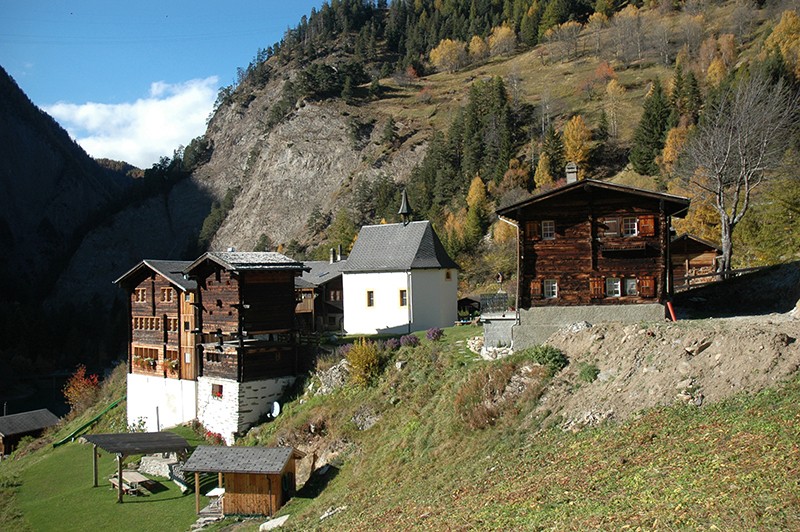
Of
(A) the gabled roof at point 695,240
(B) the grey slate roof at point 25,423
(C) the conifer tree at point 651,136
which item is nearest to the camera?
(A) the gabled roof at point 695,240

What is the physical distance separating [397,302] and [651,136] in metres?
50.3

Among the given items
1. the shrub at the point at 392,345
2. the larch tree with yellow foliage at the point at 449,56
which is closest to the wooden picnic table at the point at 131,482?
the shrub at the point at 392,345

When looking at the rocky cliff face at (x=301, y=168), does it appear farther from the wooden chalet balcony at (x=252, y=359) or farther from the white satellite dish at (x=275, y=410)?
the white satellite dish at (x=275, y=410)

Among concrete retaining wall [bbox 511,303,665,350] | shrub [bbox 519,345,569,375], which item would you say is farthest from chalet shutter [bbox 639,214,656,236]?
shrub [bbox 519,345,569,375]

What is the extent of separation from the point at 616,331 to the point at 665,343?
2.19 m

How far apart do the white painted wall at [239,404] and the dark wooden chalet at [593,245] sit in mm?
15119

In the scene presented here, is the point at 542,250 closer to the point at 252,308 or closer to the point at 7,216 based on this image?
the point at 252,308

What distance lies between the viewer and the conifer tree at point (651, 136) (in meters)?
76.0

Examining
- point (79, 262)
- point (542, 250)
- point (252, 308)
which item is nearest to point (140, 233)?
point (79, 262)

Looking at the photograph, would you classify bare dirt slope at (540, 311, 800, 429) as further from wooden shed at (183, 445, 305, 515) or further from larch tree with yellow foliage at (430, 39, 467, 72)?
larch tree with yellow foliage at (430, 39, 467, 72)

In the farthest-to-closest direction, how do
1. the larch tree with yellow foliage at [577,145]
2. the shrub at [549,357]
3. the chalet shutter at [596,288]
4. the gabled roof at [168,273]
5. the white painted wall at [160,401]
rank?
the larch tree with yellow foliage at [577,145] < the gabled roof at [168,273] < the white painted wall at [160,401] < the chalet shutter at [596,288] < the shrub at [549,357]

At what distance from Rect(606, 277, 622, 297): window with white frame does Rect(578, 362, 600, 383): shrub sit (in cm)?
545

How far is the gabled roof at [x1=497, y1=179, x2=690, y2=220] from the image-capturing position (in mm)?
25484

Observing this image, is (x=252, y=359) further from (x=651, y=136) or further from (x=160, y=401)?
(x=651, y=136)
